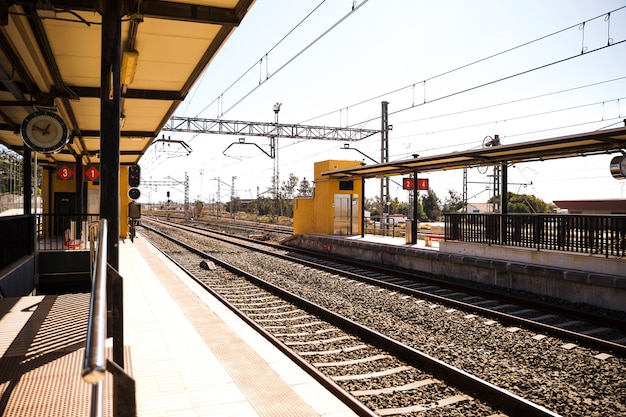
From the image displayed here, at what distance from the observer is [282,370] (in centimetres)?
533

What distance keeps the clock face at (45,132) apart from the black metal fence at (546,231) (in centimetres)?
1187

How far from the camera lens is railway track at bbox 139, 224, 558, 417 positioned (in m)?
5.00

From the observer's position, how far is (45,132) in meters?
8.37

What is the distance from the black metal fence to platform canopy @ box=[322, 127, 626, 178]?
191 centimetres

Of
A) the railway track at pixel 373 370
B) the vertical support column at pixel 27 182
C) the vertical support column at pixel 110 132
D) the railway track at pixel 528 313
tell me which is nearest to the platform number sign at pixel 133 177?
the vertical support column at pixel 27 182

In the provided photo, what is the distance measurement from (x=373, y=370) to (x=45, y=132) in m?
7.00

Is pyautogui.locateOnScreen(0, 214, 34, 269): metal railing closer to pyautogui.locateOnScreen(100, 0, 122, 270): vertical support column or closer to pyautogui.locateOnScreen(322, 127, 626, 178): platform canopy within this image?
pyautogui.locateOnScreen(100, 0, 122, 270): vertical support column

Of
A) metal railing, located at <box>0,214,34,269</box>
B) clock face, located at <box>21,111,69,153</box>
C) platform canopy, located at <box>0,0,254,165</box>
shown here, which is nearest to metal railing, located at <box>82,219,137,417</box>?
platform canopy, located at <box>0,0,254,165</box>

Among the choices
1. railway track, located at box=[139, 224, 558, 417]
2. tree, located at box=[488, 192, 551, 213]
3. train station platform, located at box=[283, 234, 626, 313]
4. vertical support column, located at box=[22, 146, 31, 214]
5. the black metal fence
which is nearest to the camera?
railway track, located at box=[139, 224, 558, 417]

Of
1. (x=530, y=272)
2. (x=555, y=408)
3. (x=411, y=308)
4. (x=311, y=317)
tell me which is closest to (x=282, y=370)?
(x=555, y=408)

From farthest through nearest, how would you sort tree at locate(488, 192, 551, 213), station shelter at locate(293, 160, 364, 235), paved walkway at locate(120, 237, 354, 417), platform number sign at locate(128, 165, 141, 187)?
1. tree at locate(488, 192, 551, 213)
2. station shelter at locate(293, 160, 364, 235)
3. platform number sign at locate(128, 165, 141, 187)
4. paved walkway at locate(120, 237, 354, 417)

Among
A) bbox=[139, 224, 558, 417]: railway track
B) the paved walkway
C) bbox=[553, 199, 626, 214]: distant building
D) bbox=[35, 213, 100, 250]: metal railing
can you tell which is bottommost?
bbox=[139, 224, 558, 417]: railway track

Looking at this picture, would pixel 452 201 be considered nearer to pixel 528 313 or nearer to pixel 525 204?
pixel 525 204

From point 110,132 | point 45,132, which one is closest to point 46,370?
point 110,132
